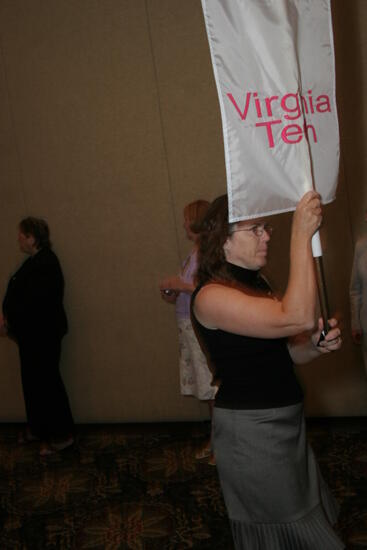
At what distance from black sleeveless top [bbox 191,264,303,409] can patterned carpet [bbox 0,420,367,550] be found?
137 cm

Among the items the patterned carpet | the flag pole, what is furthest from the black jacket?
the flag pole

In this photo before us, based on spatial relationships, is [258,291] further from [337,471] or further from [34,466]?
[34,466]

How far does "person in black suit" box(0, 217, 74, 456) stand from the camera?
213 inches

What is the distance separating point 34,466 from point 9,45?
332 cm

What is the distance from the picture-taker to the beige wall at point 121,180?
16.5 ft

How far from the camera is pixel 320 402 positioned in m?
5.03

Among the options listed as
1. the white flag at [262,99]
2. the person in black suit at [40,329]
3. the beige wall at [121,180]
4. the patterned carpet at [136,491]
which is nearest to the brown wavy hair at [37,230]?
the person in black suit at [40,329]

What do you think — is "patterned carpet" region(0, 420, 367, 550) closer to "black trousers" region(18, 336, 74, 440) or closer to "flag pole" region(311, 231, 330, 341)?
"black trousers" region(18, 336, 74, 440)

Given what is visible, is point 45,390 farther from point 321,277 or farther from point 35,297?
point 321,277

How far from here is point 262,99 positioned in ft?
7.00

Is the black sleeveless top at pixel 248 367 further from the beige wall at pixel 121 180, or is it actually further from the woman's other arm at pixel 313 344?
the beige wall at pixel 121 180

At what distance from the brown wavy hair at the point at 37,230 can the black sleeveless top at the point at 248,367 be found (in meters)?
3.40

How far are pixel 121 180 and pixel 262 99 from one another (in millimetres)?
3521

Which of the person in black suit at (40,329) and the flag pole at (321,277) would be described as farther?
the person in black suit at (40,329)
